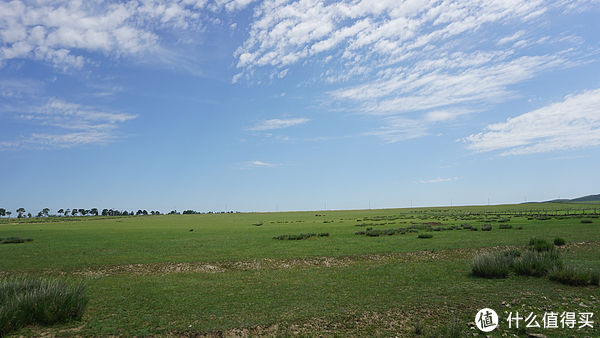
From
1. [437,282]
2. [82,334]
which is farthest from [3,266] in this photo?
[437,282]

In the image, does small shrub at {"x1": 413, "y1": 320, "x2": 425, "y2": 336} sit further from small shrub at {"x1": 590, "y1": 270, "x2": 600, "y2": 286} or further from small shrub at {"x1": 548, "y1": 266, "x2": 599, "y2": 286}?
small shrub at {"x1": 590, "y1": 270, "x2": 600, "y2": 286}

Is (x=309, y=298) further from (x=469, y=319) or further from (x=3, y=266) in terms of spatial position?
(x=3, y=266)

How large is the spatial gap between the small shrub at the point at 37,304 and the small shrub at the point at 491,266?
1603 centimetres

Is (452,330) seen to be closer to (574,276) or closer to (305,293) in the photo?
(305,293)

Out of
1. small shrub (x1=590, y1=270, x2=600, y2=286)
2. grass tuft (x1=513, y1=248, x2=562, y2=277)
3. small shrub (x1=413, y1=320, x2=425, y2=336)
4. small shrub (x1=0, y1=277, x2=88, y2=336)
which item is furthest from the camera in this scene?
grass tuft (x1=513, y1=248, x2=562, y2=277)

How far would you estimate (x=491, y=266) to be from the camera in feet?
49.9

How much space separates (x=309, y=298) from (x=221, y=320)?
144 inches

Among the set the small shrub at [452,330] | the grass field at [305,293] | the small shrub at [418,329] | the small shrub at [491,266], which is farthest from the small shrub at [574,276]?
the small shrub at [418,329]

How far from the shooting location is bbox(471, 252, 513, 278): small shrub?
15047mm

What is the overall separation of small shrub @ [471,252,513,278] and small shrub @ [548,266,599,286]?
5.99ft

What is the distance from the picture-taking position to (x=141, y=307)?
492 inches

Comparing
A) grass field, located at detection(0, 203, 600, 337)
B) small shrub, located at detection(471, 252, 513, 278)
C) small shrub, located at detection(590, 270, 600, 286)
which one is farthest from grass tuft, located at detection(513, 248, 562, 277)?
small shrub, located at detection(590, 270, 600, 286)

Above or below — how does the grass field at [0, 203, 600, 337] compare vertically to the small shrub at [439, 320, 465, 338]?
below

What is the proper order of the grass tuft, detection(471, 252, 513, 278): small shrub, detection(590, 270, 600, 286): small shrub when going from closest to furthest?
detection(590, 270, 600, 286): small shrub, the grass tuft, detection(471, 252, 513, 278): small shrub
